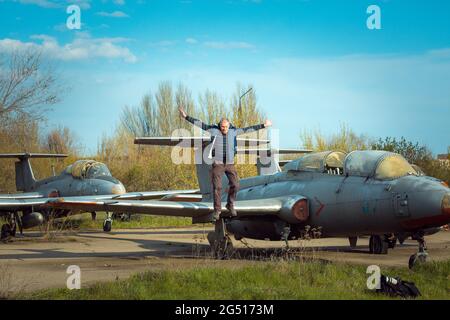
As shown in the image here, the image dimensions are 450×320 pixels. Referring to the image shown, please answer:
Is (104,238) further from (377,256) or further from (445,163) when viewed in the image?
(445,163)

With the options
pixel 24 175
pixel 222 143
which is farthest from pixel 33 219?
pixel 222 143

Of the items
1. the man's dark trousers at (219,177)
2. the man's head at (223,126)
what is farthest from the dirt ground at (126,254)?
the man's head at (223,126)

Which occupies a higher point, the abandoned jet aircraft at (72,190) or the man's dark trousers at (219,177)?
the man's dark trousers at (219,177)

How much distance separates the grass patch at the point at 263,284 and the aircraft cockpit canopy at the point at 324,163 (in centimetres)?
363

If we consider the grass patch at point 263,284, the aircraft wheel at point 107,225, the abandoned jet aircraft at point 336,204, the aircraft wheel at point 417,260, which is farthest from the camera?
the aircraft wheel at point 107,225

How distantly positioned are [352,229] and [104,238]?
442 inches

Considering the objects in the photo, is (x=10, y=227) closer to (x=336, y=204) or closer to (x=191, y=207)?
(x=191, y=207)

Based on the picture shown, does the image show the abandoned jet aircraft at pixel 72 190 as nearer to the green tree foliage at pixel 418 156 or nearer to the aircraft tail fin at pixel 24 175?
the aircraft tail fin at pixel 24 175

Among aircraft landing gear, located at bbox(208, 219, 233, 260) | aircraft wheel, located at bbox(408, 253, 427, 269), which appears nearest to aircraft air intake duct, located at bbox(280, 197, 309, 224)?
aircraft landing gear, located at bbox(208, 219, 233, 260)

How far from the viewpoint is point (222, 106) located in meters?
46.2

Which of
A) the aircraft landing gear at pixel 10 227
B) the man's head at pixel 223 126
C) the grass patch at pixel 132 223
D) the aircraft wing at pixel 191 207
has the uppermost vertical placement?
the man's head at pixel 223 126

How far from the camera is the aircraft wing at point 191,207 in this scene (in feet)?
45.6

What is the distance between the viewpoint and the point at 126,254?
16281mm

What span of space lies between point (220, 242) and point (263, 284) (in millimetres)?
5374
